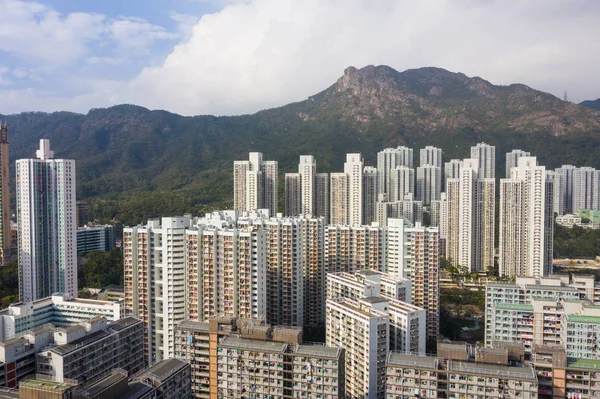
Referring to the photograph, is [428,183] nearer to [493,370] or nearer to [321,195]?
[321,195]

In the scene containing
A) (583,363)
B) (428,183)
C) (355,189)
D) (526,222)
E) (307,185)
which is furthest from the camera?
(428,183)

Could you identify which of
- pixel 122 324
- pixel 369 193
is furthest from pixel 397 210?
pixel 122 324

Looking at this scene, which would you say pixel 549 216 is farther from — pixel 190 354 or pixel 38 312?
pixel 38 312

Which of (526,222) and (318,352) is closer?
(318,352)

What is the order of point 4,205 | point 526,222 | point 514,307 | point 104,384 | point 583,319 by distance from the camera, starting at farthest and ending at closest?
point 526,222
point 4,205
point 514,307
point 583,319
point 104,384

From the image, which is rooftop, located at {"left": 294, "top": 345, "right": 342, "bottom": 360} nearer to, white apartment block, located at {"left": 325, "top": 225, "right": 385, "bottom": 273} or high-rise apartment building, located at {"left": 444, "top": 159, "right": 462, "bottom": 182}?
white apartment block, located at {"left": 325, "top": 225, "right": 385, "bottom": 273}

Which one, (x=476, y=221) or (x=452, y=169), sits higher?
(x=452, y=169)
